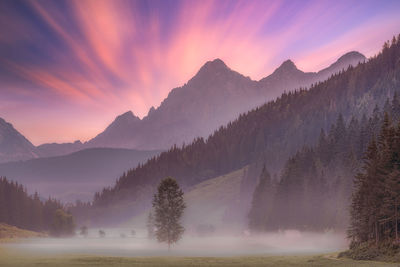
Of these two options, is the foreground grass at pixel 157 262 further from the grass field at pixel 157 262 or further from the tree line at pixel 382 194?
the tree line at pixel 382 194

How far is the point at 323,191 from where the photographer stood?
510ft

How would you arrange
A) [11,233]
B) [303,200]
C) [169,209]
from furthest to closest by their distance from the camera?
1. [11,233]
2. [303,200]
3. [169,209]

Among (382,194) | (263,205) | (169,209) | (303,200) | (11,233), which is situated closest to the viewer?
(382,194)

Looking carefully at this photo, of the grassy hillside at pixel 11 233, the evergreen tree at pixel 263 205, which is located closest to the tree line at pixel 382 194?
the evergreen tree at pixel 263 205

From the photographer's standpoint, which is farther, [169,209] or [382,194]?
[169,209]

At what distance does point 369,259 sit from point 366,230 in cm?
1400

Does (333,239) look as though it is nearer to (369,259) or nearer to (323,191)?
(323,191)

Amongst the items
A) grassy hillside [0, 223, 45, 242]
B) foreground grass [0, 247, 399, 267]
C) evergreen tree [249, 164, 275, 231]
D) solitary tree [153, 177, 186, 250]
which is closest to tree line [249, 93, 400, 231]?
evergreen tree [249, 164, 275, 231]

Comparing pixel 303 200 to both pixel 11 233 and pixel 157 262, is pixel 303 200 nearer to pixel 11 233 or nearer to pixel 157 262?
pixel 157 262

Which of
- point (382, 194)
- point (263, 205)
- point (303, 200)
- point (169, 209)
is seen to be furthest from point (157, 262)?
point (263, 205)

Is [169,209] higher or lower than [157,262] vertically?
higher

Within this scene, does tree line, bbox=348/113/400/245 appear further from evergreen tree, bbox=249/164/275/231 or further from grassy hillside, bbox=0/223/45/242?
grassy hillside, bbox=0/223/45/242

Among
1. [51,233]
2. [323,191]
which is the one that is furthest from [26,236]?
[323,191]

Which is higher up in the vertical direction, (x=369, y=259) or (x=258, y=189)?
(x=258, y=189)
